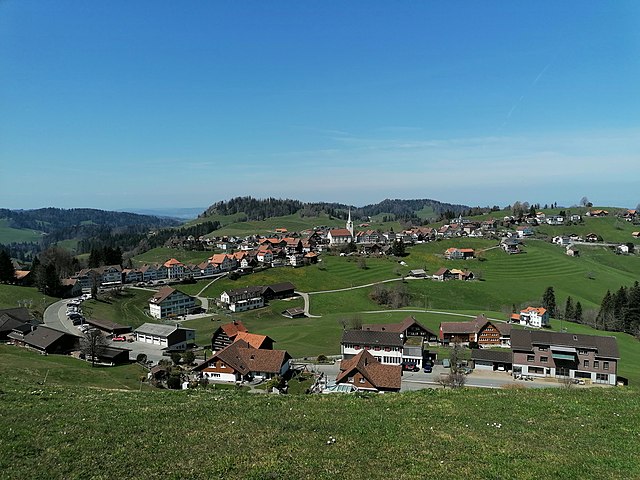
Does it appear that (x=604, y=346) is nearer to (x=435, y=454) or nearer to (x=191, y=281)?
(x=435, y=454)

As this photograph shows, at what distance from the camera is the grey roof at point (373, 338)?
200 feet

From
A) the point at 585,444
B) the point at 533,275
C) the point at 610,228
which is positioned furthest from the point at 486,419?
the point at 610,228

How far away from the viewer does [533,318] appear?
87.6 meters

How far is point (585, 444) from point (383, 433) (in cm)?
635

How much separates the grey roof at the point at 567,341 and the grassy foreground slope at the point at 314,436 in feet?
142

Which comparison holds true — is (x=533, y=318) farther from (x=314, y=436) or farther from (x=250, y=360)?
(x=314, y=436)

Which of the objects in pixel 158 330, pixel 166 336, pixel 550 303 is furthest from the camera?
pixel 550 303

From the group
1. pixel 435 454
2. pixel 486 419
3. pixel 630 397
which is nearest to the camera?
pixel 435 454

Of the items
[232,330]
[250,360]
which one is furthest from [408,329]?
[250,360]

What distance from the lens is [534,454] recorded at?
1215cm

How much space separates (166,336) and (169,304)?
28611 millimetres

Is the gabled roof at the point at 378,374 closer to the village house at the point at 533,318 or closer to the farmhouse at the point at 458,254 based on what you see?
the village house at the point at 533,318

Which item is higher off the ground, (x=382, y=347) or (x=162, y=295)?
(x=162, y=295)

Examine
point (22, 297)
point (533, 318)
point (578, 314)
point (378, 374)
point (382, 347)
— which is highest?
point (378, 374)
